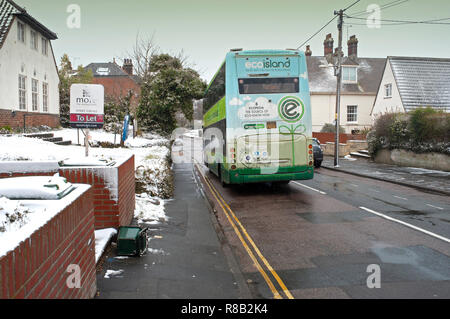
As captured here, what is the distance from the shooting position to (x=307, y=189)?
46.4 feet

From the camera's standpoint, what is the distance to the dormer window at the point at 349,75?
135ft

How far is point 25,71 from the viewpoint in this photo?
22641 mm

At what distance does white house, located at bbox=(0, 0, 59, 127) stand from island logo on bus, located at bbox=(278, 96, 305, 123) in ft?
49.5

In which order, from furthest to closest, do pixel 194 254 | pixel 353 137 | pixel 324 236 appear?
1. pixel 353 137
2. pixel 324 236
3. pixel 194 254

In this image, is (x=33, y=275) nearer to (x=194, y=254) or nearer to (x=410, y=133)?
(x=194, y=254)

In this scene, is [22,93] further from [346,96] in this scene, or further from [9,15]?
[346,96]

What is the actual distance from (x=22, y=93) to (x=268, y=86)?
16.7 m

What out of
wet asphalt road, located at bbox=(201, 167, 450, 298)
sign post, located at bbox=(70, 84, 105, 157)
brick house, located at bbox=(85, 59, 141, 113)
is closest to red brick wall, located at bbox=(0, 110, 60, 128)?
sign post, located at bbox=(70, 84, 105, 157)

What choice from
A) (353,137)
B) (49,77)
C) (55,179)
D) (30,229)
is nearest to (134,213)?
(55,179)

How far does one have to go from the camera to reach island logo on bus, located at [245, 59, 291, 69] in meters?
12.2

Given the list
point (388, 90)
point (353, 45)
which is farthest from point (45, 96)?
point (353, 45)

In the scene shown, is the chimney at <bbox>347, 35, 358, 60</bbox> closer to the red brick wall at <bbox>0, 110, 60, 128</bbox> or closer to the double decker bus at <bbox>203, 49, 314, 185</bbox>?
the red brick wall at <bbox>0, 110, 60, 128</bbox>

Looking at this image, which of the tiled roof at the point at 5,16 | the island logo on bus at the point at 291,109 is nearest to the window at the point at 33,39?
the tiled roof at the point at 5,16
